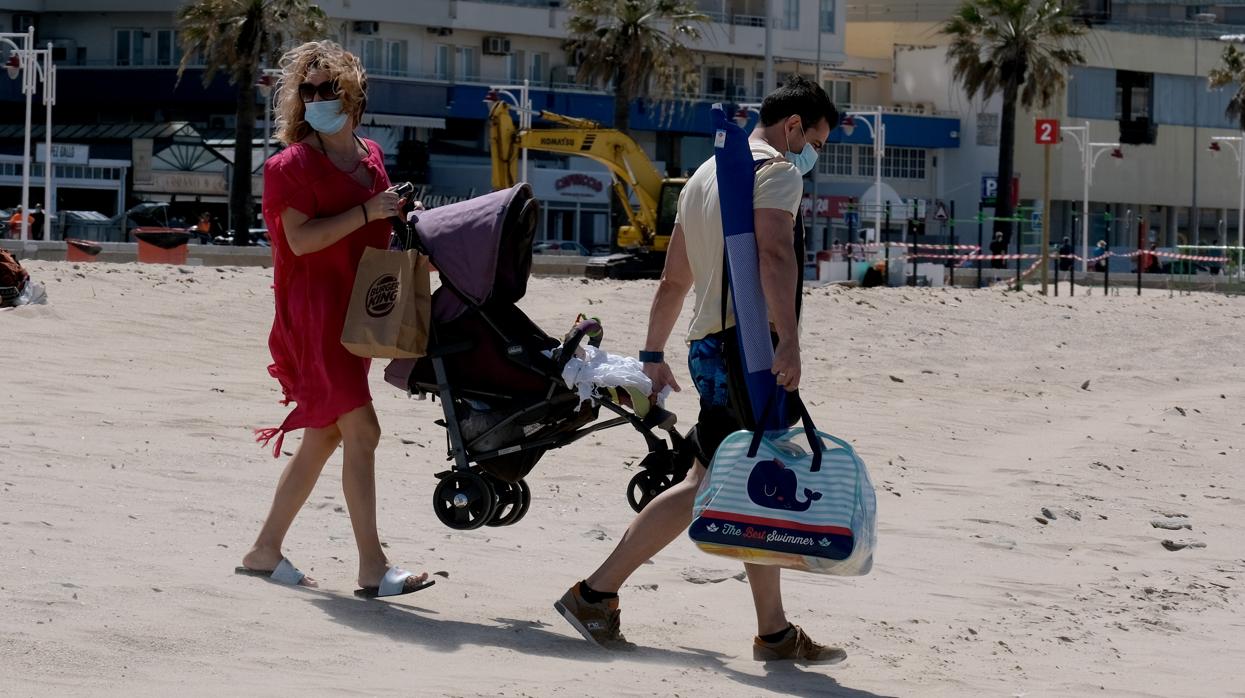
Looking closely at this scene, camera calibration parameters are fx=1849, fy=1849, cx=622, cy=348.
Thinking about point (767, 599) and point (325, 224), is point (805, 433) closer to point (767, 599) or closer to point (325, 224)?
point (767, 599)

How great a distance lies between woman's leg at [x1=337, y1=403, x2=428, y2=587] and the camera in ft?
19.5

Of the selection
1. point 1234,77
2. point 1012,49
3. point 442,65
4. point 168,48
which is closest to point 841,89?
point 1012,49

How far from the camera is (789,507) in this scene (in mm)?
5234

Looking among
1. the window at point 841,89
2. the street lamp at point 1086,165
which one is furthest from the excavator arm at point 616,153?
the window at point 841,89

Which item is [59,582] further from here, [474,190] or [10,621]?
[474,190]

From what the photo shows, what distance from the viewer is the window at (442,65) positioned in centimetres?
6531

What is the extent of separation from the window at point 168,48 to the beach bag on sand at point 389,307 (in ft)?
200

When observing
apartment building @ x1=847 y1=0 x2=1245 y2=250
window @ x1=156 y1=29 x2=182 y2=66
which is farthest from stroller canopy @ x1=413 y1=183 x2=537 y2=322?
apartment building @ x1=847 y1=0 x2=1245 y2=250

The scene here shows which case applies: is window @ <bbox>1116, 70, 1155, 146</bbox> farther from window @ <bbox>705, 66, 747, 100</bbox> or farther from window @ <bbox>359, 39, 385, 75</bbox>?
window @ <bbox>359, 39, 385, 75</bbox>

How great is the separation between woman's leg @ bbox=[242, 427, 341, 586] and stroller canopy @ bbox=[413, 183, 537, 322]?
1.92 feet

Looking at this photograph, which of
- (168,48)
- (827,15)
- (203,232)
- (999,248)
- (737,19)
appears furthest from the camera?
(827,15)

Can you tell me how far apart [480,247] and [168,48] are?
203ft

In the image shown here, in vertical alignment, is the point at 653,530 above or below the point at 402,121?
below

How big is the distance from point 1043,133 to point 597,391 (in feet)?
A: 92.4
